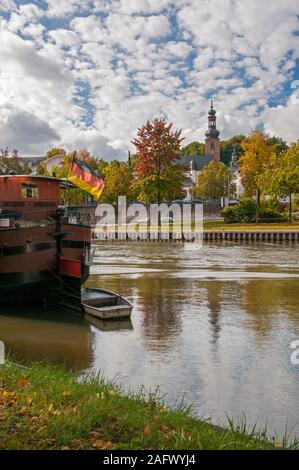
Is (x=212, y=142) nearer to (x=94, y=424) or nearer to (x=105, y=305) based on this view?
(x=105, y=305)

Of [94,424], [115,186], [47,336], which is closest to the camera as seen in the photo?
[94,424]

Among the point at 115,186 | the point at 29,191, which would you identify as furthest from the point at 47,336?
the point at 115,186

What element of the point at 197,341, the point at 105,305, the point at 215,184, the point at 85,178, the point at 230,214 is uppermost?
the point at 215,184

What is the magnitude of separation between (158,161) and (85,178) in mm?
45450

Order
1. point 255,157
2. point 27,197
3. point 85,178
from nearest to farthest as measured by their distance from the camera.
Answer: point 27,197 < point 85,178 < point 255,157

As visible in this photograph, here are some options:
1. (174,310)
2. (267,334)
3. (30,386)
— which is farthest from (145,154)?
(30,386)

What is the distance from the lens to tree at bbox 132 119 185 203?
65.4 meters

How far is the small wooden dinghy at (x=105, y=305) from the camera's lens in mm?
17641

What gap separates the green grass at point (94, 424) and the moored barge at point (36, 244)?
11748mm

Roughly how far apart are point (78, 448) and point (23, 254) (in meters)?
14.4

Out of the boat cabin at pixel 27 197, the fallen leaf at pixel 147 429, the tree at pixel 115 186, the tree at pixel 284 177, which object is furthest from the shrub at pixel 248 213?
the fallen leaf at pixel 147 429

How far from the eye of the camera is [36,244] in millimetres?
19469

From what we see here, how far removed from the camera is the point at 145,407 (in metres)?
7.51

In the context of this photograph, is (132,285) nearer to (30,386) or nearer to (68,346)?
(68,346)
